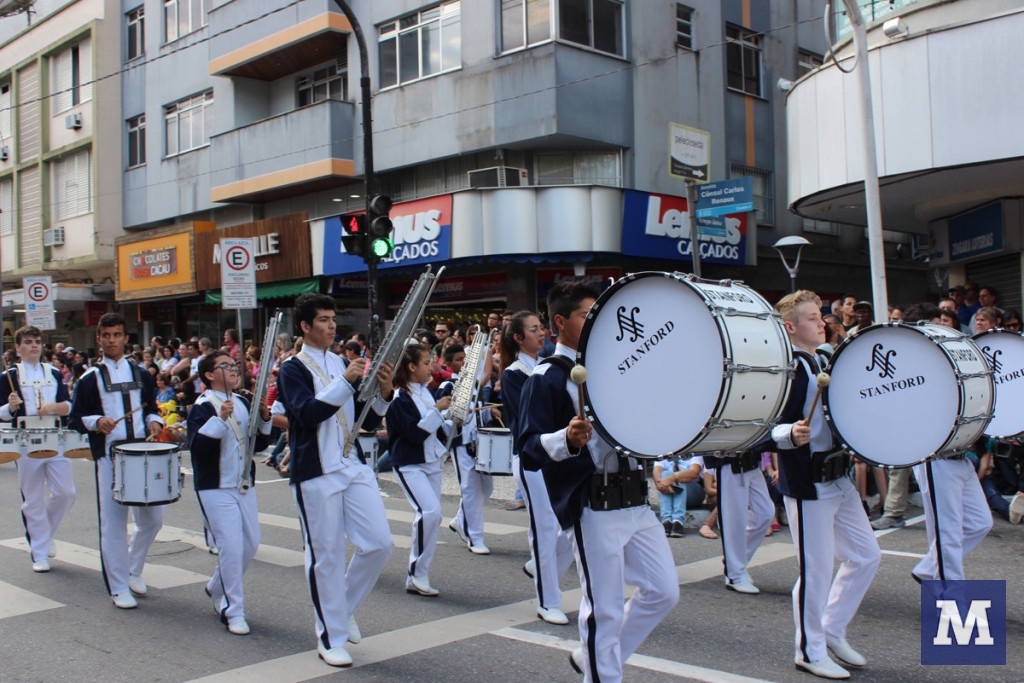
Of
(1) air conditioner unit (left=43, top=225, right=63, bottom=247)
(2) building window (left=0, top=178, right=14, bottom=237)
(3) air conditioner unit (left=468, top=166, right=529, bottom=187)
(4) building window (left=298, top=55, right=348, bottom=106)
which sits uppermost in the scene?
(4) building window (left=298, top=55, right=348, bottom=106)

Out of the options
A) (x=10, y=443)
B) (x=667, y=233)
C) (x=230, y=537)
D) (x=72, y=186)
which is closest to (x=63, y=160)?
(x=72, y=186)

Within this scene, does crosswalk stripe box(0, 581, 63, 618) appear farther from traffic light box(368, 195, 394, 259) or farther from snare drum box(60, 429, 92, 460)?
traffic light box(368, 195, 394, 259)

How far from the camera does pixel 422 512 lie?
675 cm

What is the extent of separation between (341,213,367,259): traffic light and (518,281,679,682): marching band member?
30.2ft

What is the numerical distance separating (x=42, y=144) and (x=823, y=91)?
27152mm

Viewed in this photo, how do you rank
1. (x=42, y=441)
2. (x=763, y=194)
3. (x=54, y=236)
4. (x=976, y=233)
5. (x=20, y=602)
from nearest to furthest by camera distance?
(x=20, y=602), (x=42, y=441), (x=976, y=233), (x=763, y=194), (x=54, y=236)

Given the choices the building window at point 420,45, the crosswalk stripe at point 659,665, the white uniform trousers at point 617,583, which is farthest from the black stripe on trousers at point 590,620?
→ the building window at point 420,45

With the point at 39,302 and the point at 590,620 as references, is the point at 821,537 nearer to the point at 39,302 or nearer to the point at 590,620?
the point at 590,620

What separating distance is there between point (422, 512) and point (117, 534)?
213 centimetres

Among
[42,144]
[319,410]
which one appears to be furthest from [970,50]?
[42,144]

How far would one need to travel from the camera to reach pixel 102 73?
2931 centimetres

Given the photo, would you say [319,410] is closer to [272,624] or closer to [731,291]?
[272,624]

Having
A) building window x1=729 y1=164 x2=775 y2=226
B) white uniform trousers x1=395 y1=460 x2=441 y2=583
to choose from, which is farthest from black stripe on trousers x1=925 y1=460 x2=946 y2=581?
building window x1=729 y1=164 x2=775 y2=226

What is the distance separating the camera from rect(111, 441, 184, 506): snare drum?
636cm
